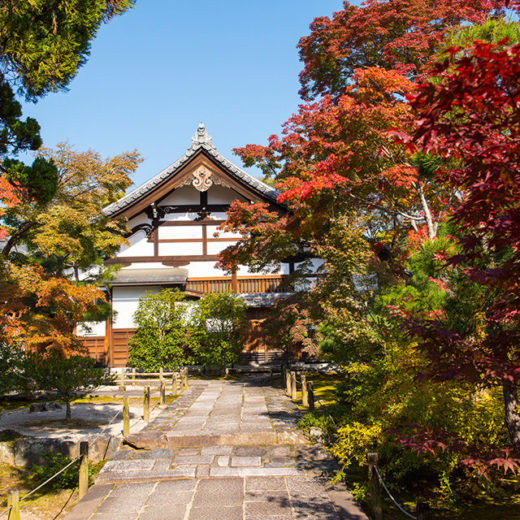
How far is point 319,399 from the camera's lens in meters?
11.6

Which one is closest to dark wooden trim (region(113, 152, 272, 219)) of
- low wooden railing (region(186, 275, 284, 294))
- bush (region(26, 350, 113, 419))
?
low wooden railing (region(186, 275, 284, 294))

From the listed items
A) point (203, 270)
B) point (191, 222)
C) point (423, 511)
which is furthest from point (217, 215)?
point (423, 511)

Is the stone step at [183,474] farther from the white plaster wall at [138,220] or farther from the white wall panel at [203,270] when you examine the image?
the white plaster wall at [138,220]

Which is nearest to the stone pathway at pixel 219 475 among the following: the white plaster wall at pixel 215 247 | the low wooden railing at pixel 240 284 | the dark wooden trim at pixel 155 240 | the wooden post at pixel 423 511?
the wooden post at pixel 423 511

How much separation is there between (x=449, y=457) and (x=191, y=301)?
14.4m

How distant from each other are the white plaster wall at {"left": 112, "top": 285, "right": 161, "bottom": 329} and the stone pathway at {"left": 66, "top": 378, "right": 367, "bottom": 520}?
979cm

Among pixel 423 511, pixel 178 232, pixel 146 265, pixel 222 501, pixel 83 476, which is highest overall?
pixel 178 232

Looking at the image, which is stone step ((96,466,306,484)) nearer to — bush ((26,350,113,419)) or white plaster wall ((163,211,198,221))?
bush ((26,350,113,419))

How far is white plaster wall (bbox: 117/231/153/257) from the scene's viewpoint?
19.7 meters

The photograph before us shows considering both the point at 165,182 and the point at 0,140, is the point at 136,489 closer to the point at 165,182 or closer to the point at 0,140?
→ the point at 0,140

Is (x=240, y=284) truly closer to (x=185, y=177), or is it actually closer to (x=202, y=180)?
(x=202, y=180)

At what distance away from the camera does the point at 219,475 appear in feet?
21.1

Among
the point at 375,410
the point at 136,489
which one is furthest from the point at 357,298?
the point at 136,489

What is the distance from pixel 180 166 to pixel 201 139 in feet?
5.12
